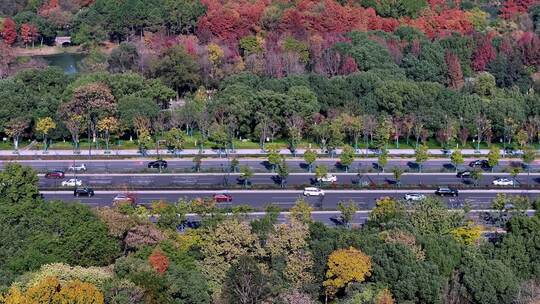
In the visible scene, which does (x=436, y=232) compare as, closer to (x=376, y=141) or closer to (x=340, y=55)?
(x=376, y=141)

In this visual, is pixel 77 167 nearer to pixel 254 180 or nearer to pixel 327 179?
pixel 254 180

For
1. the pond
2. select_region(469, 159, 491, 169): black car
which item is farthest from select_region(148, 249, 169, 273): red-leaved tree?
the pond

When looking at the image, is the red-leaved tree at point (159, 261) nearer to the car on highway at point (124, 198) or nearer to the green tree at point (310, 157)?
the car on highway at point (124, 198)

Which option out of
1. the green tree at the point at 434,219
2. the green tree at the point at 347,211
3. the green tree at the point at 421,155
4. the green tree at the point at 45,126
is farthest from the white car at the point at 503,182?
the green tree at the point at 45,126

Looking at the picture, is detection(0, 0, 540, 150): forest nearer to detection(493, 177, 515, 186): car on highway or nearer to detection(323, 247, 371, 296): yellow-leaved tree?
detection(493, 177, 515, 186): car on highway

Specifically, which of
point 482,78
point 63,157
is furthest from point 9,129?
point 482,78

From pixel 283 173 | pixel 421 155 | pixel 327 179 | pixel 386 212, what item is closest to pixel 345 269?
pixel 386 212
